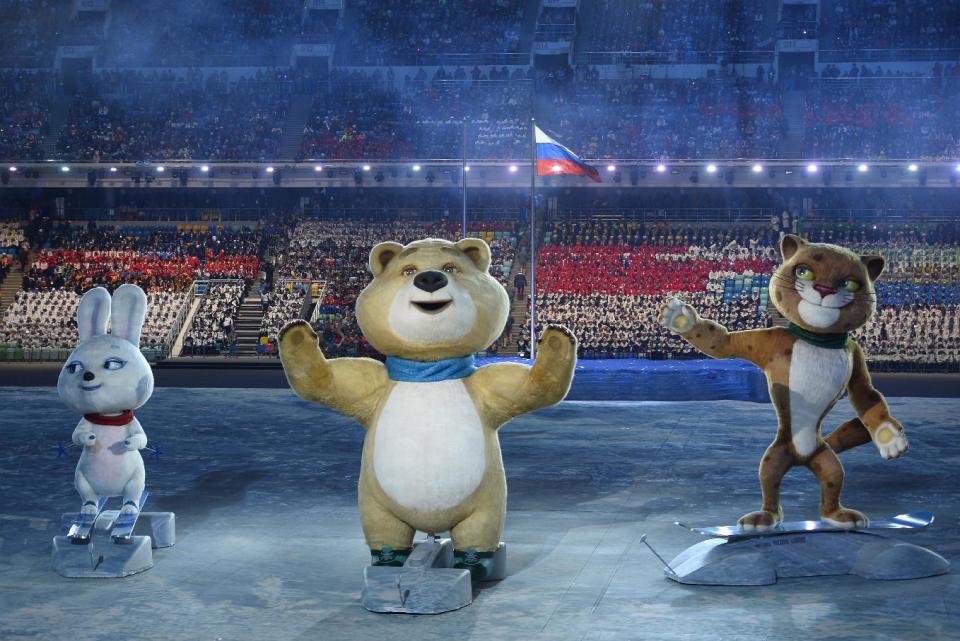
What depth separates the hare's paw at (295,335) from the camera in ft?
22.5

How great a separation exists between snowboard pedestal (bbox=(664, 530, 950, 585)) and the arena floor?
0.10 metres

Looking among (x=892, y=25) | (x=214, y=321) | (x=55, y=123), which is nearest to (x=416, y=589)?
(x=214, y=321)

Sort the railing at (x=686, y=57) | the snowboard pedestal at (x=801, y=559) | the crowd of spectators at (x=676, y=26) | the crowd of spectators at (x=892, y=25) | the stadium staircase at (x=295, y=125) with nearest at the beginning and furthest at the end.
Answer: the snowboard pedestal at (x=801, y=559)
the stadium staircase at (x=295, y=125)
the railing at (x=686, y=57)
the crowd of spectators at (x=892, y=25)
the crowd of spectators at (x=676, y=26)

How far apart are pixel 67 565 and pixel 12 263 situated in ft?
82.0

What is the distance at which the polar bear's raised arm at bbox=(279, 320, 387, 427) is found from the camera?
688 centimetres

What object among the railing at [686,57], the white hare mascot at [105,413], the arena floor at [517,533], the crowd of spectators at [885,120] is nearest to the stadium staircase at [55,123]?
the railing at [686,57]

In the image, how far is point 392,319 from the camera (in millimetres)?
6668

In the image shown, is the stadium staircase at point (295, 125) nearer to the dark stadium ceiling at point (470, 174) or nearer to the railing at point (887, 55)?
the dark stadium ceiling at point (470, 174)

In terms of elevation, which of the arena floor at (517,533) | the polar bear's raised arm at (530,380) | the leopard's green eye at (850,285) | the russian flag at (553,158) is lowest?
the arena floor at (517,533)

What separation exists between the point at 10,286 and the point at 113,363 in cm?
2375

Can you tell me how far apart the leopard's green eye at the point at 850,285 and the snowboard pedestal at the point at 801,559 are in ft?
4.76

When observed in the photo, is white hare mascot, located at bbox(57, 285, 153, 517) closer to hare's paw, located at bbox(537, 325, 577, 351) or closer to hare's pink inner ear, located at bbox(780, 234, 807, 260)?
hare's paw, located at bbox(537, 325, 577, 351)

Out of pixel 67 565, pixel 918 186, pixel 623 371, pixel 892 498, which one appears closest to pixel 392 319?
pixel 67 565

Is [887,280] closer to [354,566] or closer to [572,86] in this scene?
[572,86]
